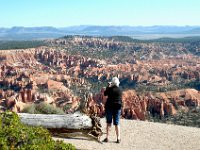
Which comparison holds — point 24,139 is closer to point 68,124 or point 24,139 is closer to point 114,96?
point 114,96

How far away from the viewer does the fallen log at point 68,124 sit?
50.0ft

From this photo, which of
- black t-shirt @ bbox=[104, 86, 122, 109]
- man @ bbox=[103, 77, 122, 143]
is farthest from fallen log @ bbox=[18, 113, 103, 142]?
black t-shirt @ bbox=[104, 86, 122, 109]

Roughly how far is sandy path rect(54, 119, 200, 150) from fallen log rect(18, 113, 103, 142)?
35cm

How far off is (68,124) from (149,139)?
324cm

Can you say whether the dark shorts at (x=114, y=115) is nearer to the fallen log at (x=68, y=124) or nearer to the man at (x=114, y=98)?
the man at (x=114, y=98)

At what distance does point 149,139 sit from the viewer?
16297mm

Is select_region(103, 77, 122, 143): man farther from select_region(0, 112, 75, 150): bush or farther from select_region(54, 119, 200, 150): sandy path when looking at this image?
select_region(0, 112, 75, 150): bush

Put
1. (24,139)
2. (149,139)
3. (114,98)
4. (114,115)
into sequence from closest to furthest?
(24,139) < (114,98) < (114,115) < (149,139)

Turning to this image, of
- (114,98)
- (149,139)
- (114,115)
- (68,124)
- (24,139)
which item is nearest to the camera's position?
(24,139)

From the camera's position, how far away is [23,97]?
73.3 metres

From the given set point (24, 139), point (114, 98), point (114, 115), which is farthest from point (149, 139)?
point (24, 139)

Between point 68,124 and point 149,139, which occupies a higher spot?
point 68,124

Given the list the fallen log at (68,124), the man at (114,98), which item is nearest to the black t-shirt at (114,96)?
the man at (114,98)

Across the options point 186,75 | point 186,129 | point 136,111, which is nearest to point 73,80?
point 186,75
